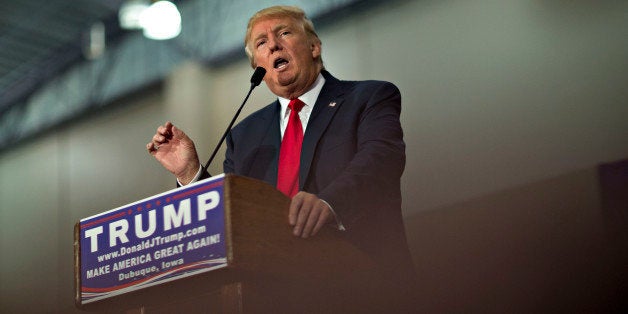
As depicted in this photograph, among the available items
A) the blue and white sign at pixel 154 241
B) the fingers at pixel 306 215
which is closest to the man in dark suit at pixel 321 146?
the fingers at pixel 306 215

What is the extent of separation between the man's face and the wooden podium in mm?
779

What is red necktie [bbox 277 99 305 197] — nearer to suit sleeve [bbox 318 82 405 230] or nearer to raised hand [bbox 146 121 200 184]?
suit sleeve [bbox 318 82 405 230]

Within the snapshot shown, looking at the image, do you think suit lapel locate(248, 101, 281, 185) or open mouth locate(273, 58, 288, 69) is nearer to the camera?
suit lapel locate(248, 101, 281, 185)

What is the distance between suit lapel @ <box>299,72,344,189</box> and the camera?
198 cm

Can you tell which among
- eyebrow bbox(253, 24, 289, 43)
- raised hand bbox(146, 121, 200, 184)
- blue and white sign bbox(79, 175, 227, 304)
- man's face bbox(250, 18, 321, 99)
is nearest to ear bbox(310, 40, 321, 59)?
man's face bbox(250, 18, 321, 99)

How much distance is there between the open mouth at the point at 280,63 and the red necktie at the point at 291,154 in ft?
0.46

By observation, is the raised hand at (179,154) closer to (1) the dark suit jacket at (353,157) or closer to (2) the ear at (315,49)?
(1) the dark suit jacket at (353,157)

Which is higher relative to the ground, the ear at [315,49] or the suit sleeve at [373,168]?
the ear at [315,49]

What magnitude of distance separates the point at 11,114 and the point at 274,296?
884cm

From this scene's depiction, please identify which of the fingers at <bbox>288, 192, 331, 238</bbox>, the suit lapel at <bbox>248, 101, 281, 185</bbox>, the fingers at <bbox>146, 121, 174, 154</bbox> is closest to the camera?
the fingers at <bbox>288, 192, 331, 238</bbox>

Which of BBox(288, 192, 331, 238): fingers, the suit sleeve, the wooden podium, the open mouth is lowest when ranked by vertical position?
the wooden podium

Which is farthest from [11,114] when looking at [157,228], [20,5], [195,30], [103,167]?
[157,228]

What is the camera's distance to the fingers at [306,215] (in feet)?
4.83

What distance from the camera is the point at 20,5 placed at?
8117 mm
